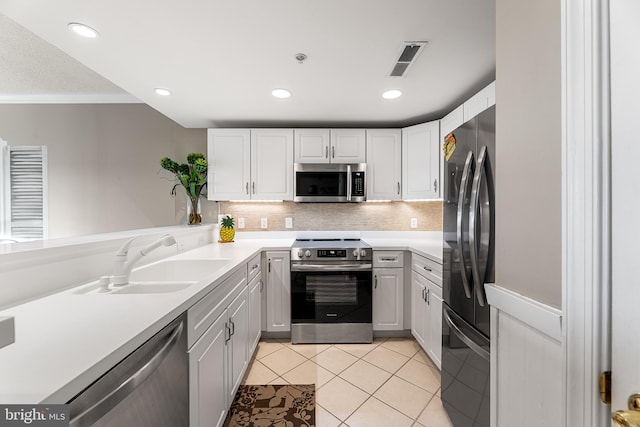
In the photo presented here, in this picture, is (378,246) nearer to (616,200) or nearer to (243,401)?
(243,401)

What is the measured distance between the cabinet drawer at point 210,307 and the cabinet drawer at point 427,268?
4.78 feet

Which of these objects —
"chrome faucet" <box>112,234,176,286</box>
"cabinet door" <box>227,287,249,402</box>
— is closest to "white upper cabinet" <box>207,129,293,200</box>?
"cabinet door" <box>227,287,249,402</box>

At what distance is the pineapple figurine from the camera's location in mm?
2936

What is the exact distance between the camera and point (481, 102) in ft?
6.42

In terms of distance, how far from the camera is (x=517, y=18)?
79cm

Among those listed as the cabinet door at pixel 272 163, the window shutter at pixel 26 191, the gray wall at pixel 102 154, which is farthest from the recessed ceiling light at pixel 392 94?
the window shutter at pixel 26 191

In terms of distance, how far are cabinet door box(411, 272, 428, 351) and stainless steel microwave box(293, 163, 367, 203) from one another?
1078 millimetres

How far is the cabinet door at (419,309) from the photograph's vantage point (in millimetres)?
2232

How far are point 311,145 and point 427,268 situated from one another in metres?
1.72

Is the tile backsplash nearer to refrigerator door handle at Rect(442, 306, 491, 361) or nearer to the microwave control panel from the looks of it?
the microwave control panel

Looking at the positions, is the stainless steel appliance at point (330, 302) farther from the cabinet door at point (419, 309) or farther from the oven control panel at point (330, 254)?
the cabinet door at point (419, 309)

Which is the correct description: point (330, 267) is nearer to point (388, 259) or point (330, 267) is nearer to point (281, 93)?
point (388, 259)

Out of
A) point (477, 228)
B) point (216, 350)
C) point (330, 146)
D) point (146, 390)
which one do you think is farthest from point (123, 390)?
point (330, 146)
